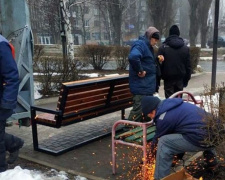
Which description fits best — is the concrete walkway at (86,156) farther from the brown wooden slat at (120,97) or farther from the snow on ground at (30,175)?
the brown wooden slat at (120,97)

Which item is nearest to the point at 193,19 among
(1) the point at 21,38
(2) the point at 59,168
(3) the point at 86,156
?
(1) the point at 21,38

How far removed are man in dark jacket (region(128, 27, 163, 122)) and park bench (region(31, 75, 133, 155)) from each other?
37cm

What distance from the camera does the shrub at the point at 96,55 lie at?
14945 mm

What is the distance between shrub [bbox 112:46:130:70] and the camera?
14.8m

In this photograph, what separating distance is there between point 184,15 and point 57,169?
6999 cm

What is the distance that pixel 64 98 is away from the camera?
→ 4.56m

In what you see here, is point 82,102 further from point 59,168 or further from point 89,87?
point 59,168

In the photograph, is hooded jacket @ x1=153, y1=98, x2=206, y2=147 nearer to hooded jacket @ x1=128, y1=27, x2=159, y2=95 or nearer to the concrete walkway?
the concrete walkway

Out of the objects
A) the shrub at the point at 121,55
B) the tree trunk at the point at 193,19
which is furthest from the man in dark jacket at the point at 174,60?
the tree trunk at the point at 193,19

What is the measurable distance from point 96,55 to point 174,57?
32.1ft

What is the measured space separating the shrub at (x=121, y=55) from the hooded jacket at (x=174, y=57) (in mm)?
8864

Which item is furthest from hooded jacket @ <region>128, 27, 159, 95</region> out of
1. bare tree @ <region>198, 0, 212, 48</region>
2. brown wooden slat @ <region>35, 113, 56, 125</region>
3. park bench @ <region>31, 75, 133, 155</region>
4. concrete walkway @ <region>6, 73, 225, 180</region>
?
bare tree @ <region>198, 0, 212, 48</region>

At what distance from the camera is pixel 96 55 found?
15.4m

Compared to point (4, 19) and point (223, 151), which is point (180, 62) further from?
point (4, 19)
